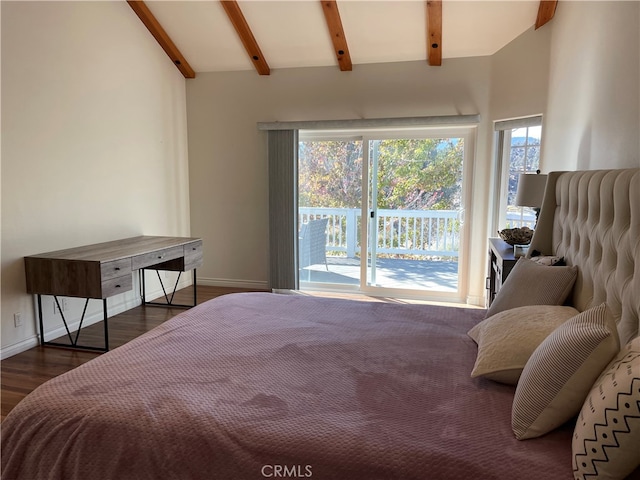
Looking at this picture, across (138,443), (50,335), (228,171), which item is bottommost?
(50,335)

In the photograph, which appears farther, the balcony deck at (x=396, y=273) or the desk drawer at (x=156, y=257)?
the balcony deck at (x=396, y=273)

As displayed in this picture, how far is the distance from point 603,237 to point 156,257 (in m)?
3.16

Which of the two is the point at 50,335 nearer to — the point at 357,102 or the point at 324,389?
the point at 324,389

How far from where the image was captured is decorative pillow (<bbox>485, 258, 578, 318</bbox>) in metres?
1.98

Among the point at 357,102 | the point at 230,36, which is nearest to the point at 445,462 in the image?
the point at 357,102

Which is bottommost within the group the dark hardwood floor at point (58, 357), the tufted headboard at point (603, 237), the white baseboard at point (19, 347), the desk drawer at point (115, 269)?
the dark hardwood floor at point (58, 357)

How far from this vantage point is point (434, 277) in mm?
4965

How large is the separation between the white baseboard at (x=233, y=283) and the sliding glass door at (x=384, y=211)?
0.48m

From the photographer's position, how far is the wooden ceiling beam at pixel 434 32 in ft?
12.5

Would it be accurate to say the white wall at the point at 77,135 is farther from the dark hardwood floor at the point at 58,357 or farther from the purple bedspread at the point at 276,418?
the purple bedspread at the point at 276,418

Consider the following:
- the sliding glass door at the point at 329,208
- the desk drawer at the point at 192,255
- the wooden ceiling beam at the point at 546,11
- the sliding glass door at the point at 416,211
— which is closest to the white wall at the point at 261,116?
the sliding glass door at the point at 416,211

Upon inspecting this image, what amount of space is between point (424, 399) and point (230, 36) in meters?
4.22

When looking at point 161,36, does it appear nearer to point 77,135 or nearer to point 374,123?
point 77,135

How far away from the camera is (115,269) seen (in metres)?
3.22
